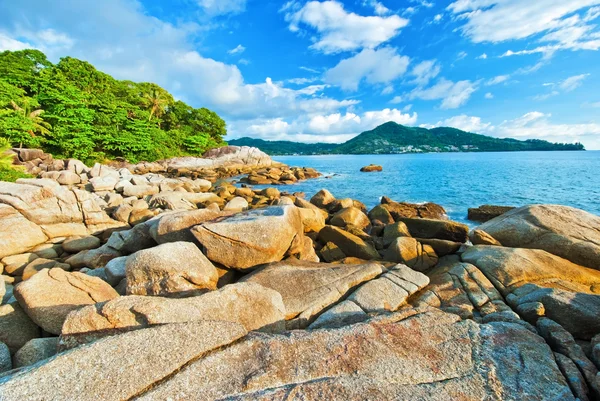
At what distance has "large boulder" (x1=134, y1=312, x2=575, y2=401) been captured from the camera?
2.85m

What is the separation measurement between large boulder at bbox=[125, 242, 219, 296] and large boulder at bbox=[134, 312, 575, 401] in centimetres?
269

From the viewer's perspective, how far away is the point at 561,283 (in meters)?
7.06

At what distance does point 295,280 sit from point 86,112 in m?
41.1

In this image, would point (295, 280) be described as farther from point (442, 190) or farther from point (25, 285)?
point (442, 190)

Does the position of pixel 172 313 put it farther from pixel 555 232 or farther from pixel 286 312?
pixel 555 232

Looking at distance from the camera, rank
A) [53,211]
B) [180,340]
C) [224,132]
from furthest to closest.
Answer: [224,132] → [53,211] → [180,340]

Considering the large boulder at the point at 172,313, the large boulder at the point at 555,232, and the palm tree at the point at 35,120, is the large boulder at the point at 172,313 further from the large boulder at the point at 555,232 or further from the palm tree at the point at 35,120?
the palm tree at the point at 35,120

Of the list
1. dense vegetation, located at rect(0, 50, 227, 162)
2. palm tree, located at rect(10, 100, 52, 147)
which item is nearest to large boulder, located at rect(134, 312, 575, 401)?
dense vegetation, located at rect(0, 50, 227, 162)

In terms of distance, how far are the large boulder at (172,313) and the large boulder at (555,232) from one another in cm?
962

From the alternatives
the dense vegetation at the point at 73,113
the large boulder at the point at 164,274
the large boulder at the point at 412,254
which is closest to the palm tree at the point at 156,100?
the dense vegetation at the point at 73,113

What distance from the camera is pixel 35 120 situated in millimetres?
30969

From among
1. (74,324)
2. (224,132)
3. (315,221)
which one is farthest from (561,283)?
(224,132)

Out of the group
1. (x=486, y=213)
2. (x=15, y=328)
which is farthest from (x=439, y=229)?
(x=15, y=328)

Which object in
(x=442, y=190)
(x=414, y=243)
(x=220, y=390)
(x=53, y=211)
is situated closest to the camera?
(x=220, y=390)
